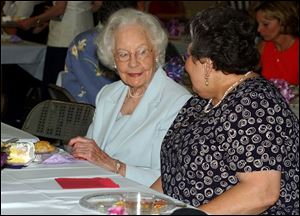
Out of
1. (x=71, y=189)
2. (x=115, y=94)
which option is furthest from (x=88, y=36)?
(x=71, y=189)

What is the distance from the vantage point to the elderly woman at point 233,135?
108 inches

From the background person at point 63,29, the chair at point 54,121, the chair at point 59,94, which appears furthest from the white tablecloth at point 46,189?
the background person at point 63,29

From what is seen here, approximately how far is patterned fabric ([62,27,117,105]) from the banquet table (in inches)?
83.1

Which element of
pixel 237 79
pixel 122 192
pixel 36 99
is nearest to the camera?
pixel 122 192

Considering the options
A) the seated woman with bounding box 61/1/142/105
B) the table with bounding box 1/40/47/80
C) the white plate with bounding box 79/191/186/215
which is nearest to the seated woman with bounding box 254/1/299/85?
the seated woman with bounding box 61/1/142/105

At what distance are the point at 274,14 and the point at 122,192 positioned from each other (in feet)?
11.7

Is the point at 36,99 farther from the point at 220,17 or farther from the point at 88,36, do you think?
the point at 220,17

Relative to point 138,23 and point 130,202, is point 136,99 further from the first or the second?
point 130,202

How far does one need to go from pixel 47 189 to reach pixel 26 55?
17.4 ft

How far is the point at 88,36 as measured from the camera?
511 cm

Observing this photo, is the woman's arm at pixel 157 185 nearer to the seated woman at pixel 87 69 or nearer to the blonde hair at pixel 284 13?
the seated woman at pixel 87 69

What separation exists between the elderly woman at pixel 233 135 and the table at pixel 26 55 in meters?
4.72

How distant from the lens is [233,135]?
2.83m

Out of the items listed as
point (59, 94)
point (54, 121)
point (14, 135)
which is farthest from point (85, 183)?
point (59, 94)
